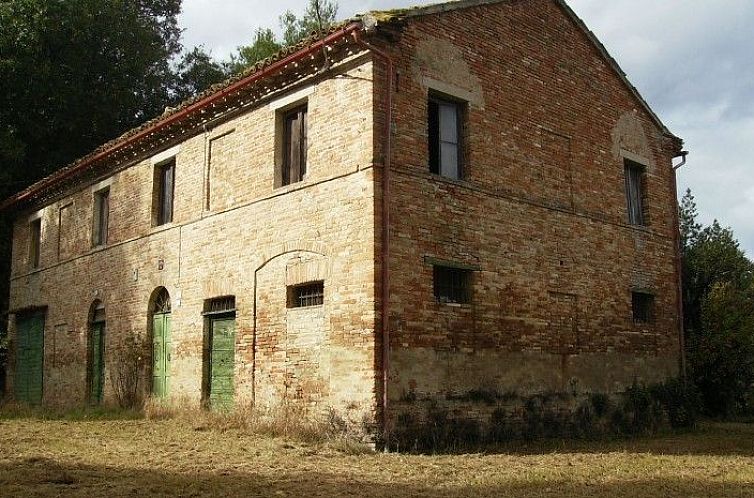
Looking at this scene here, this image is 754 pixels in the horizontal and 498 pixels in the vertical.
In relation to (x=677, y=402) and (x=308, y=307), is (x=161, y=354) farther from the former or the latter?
(x=677, y=402)

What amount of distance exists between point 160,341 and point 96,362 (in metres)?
3.20

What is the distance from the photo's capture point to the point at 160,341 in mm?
15242

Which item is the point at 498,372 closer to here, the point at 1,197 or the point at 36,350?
the point at 36,350

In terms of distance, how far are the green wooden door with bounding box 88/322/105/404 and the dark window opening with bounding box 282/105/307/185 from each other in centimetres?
748

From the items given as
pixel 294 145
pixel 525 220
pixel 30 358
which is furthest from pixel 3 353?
pixel 525 220

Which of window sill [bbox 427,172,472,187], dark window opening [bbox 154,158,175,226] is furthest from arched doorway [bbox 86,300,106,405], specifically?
window sill [bbox 427,172,472,187]

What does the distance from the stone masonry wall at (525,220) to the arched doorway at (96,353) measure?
9.46 metres

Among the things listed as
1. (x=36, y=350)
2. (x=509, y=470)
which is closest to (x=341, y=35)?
(x=509, y=470)

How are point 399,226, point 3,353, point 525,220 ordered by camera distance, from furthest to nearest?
point 3,353 < point 525,220 < point 399,226

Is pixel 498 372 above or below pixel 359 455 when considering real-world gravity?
above

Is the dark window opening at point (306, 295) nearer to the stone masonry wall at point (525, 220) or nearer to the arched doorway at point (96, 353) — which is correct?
the stone masonry wall at point (525, 220)

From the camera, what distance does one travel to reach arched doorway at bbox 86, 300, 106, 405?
1719 cm

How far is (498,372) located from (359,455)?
3.12 m

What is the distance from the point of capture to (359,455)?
32.3 ft
